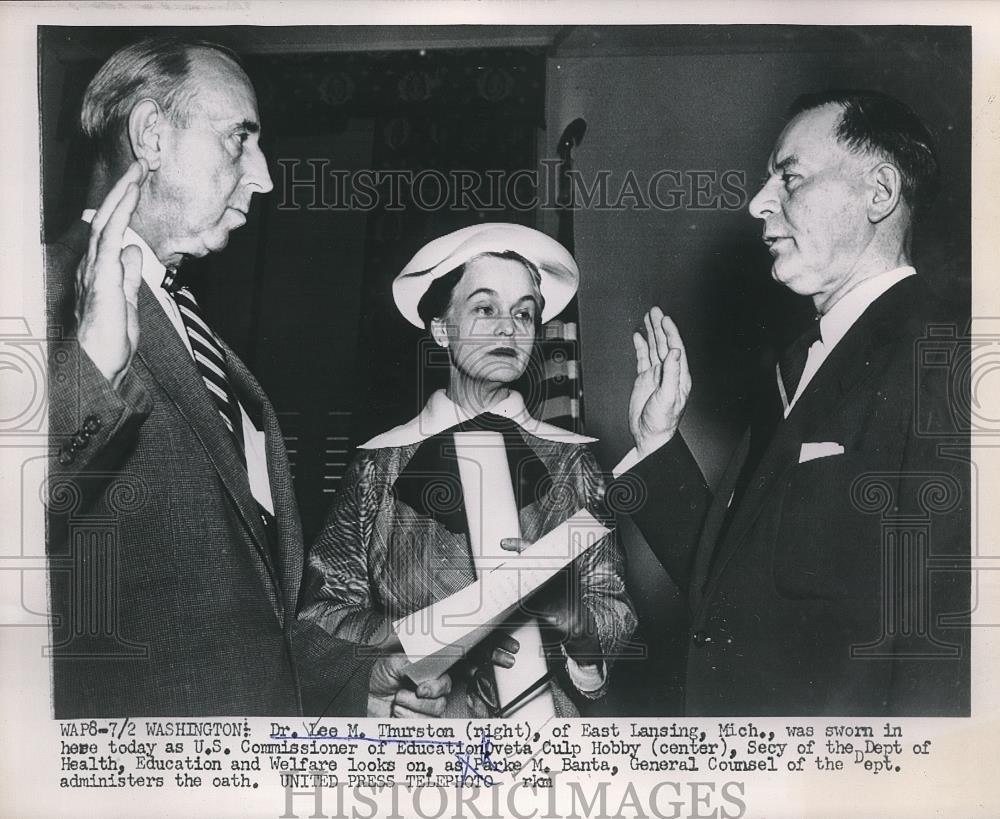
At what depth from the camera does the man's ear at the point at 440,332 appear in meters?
2.83

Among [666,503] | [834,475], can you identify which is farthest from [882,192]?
[666,503]

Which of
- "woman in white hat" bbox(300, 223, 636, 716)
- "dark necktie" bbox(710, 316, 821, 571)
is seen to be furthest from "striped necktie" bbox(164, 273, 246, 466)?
"dark necktie" bbox(710, 316, 821, 571)

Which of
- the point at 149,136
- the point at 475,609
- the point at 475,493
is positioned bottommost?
the point at 475,609

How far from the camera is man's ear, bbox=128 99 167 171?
280cm

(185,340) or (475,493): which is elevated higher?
(185,340)

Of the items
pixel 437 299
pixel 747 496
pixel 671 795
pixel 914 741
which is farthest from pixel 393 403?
pixel 914 741

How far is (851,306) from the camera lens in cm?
281

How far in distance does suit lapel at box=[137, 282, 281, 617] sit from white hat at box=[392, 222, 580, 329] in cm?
61

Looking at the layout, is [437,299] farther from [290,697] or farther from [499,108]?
[290,697]

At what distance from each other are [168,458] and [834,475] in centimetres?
185

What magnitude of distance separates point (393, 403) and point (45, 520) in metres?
1.04

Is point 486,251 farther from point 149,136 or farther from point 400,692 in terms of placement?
point 400,692

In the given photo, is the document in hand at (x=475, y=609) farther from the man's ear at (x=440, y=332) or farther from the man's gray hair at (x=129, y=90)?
the man's gray hair at (x=129, y=90)

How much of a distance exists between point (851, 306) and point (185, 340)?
1.88 metres
